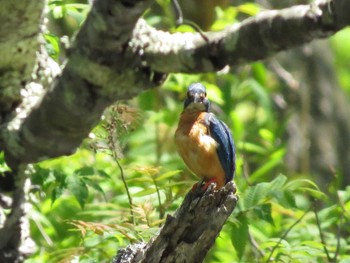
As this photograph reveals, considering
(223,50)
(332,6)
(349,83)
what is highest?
(332,6)

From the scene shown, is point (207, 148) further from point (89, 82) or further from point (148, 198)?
point (89, 82)

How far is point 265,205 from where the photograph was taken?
16.1 ft

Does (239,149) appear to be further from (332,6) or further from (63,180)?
(332,6)

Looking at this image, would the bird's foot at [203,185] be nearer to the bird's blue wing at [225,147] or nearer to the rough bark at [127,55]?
the bird's blue wing at [225,147]

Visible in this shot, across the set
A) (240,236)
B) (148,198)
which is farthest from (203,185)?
(148,198)

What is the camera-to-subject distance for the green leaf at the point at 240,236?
15.5 ft

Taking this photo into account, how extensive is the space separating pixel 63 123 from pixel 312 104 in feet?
19.8

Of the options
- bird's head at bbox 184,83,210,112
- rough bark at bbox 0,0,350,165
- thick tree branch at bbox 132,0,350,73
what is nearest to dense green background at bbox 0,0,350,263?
bird's head at bbox 184,83,210,112

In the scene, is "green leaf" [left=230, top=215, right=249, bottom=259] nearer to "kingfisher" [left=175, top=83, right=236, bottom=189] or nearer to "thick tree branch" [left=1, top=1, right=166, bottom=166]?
"kingfisher" [left=175, top=83, right=236, bottom=189]

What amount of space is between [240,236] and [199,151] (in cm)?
46

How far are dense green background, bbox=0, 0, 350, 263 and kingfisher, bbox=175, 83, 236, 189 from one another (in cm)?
10

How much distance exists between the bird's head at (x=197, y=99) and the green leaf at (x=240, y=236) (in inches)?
26.0

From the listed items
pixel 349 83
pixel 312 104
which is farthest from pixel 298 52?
pixel 349 83

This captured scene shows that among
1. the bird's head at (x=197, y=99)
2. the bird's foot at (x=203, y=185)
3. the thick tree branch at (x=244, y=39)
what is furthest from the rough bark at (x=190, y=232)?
the bird's head at (x=197, y=99)
